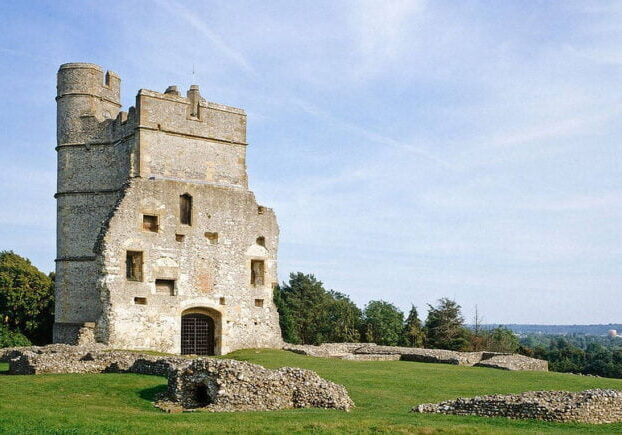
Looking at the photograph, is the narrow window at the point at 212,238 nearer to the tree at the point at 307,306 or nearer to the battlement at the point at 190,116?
the battlement at the point at 190,116

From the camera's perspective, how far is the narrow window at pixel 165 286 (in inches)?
1106

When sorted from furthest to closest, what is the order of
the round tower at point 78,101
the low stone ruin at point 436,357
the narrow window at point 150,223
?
the round tower at point 78,101
the narrow window at point 150,223
the low stone ruin at point 436,357

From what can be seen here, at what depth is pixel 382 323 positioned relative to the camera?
46594 mm

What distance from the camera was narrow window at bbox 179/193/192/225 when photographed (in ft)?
95.9

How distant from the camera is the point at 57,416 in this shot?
1279cm

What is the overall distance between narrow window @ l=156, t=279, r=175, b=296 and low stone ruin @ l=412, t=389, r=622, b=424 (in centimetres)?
1531

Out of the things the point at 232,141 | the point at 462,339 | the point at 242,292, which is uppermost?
the point at 232,141

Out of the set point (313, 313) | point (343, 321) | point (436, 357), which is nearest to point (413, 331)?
point (343, 321)

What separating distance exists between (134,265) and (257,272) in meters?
5.68

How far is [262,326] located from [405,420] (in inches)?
702

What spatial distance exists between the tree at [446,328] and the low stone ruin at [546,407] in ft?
98.1

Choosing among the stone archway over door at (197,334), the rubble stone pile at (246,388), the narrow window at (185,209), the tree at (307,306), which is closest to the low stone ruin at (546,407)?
the rubble stone pile at (246,388)

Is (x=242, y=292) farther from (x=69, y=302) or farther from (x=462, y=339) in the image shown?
(x=462, y=339)

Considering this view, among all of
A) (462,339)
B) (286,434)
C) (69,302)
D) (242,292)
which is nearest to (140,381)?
(286,434)
